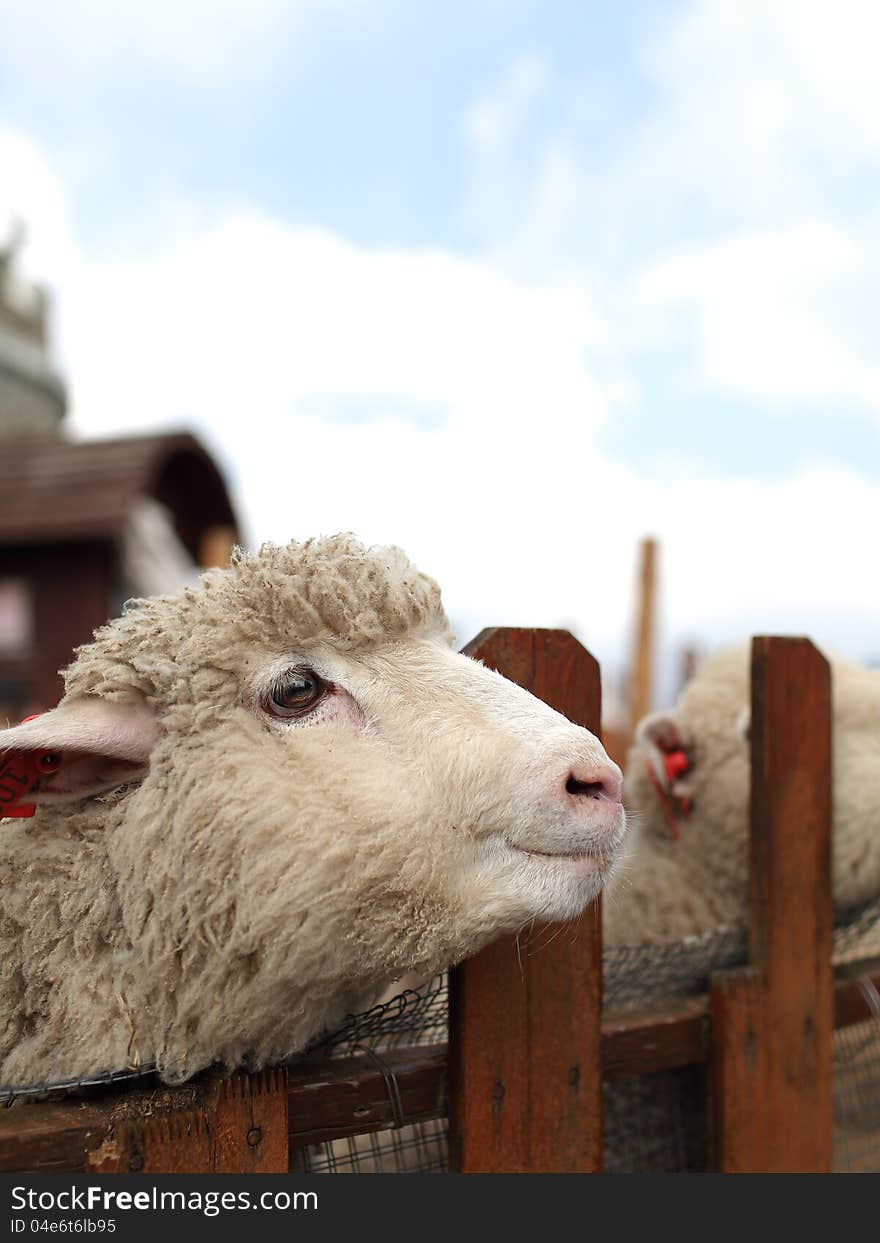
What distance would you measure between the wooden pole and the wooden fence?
15.8 feet

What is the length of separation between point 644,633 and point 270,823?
637cm

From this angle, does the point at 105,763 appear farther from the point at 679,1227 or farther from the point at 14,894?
the point at 679,1227

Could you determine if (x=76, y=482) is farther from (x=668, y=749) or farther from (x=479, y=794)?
(x=479, y=794)

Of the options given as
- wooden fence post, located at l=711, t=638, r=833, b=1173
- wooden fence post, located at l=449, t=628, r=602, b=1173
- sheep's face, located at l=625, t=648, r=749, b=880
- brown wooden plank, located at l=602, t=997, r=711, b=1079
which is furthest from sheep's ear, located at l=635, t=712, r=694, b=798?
wooden fence post, located at l=449, t=628, r=602, b=1173

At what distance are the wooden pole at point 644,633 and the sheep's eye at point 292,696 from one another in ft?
18.8

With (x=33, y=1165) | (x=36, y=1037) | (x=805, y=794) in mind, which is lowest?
(x=33, y=1165)

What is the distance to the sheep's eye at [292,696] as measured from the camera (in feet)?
4.98

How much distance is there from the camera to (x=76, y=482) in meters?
11.7

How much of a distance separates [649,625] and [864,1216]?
5968 millimetres

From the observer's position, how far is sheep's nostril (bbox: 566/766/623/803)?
1400 mm

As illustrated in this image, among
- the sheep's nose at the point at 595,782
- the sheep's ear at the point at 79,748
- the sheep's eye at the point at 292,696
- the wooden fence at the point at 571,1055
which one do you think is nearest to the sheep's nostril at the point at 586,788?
the sheep's nose at the point at 595,782

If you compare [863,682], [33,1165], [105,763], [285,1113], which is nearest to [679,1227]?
[285,1113]

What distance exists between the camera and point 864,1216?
1643mm

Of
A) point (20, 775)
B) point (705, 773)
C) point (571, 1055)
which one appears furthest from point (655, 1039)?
point (20, 775)
